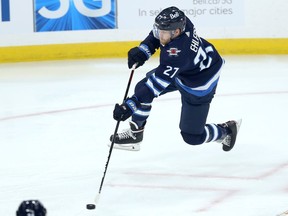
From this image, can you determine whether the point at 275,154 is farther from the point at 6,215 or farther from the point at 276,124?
the point at 6,215

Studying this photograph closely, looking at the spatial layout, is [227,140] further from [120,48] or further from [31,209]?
[120,48]

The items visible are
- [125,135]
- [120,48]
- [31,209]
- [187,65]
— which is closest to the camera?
[31,209]

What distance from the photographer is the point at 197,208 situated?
3582 mm

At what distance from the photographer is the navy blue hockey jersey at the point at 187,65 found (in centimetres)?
383

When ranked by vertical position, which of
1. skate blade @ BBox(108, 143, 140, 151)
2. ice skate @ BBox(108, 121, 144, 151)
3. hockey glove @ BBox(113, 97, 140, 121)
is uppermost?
hockey glove @ BBox(113, 97, 140, 121)

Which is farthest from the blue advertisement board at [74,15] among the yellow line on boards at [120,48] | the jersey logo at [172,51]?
the jersey logo at [172,51]

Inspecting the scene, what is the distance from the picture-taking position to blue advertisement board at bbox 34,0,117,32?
27.0 ft

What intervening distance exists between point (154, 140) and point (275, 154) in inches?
34.0

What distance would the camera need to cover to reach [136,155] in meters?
4.68

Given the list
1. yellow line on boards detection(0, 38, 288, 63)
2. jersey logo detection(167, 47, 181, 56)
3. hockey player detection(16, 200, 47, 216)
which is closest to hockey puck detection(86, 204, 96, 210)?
jersey logo detection(167, 47, 181, 56)

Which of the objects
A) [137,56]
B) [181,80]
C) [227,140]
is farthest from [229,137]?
[137,56]

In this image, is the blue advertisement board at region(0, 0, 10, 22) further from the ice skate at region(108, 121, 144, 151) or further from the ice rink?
the ice skate at region(108, 121, 144, 151)

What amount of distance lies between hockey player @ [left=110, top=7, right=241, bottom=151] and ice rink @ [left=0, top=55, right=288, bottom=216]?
0.16 metres

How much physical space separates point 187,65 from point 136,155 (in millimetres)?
905
